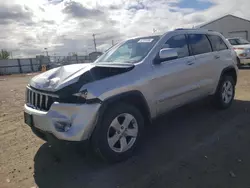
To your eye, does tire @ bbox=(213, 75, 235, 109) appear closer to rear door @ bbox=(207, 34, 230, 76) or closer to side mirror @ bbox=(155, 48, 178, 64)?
rear door @ bbox=(207, 34, 230, 76)

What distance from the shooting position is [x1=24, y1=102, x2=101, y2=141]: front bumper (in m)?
2.86

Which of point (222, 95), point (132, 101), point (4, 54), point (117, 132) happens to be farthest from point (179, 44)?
point (4, 54)

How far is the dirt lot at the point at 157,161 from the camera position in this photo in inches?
112

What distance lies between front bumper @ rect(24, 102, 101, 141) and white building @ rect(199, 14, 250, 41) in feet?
99.8

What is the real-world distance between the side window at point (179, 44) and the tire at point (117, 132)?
1487 millimetres

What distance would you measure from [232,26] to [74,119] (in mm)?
31448

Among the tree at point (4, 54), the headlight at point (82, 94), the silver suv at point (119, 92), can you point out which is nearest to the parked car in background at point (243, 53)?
the silver suv at point (119, 92)

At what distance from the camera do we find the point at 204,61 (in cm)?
475

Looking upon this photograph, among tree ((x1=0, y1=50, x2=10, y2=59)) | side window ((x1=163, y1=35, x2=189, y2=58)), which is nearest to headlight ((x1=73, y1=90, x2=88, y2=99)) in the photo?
side window ((x1=163, y1=35, x2=189, y2=58))

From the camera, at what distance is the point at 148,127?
4.68 meters

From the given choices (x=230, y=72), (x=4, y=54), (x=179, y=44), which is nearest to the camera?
(x=179, y=44)

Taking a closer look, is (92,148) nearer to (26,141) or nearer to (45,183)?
(45,183)

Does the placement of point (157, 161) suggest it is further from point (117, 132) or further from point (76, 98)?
point (76, 98)

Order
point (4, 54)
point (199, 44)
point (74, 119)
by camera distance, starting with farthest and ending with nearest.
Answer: point (4, 54), point (199, 44), point (74, 119)
